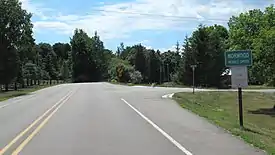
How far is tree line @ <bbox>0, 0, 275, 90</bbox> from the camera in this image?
3812 centimetres

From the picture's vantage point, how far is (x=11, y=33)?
6831 centimetres

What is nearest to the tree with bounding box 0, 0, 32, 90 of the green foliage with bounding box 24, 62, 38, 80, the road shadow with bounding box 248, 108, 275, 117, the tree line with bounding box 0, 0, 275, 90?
the tree line with bounding box 0, 0, 275, 90

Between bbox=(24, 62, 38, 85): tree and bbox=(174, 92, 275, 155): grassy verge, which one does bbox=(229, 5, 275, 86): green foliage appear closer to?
bbox=(174, 92, 275, 155): grassy verge

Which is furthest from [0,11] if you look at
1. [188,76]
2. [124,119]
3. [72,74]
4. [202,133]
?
[72,74]

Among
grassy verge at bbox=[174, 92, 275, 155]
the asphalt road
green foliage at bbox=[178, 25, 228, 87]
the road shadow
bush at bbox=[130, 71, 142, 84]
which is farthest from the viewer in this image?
bush at bbox=[130, 71, 142, 84]

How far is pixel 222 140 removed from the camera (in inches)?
494

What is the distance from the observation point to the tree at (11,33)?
221ft

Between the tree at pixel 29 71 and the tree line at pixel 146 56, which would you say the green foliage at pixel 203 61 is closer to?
the tree line at pixel 146 56

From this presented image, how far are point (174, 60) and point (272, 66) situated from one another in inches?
4748

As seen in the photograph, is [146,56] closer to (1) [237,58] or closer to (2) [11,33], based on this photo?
(2) [11,33]

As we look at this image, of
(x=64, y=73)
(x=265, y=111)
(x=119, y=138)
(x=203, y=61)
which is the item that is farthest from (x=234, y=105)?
(x=64, y=73)

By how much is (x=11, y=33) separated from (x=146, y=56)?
251ft

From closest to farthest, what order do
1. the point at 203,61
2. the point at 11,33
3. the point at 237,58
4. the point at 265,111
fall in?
the point at 237,58, the point at 265,111, the point at 11,33, the point at 203,61

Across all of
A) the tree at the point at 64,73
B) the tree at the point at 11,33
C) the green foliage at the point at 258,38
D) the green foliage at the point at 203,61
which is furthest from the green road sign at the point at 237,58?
the tree at the point at 64,73
